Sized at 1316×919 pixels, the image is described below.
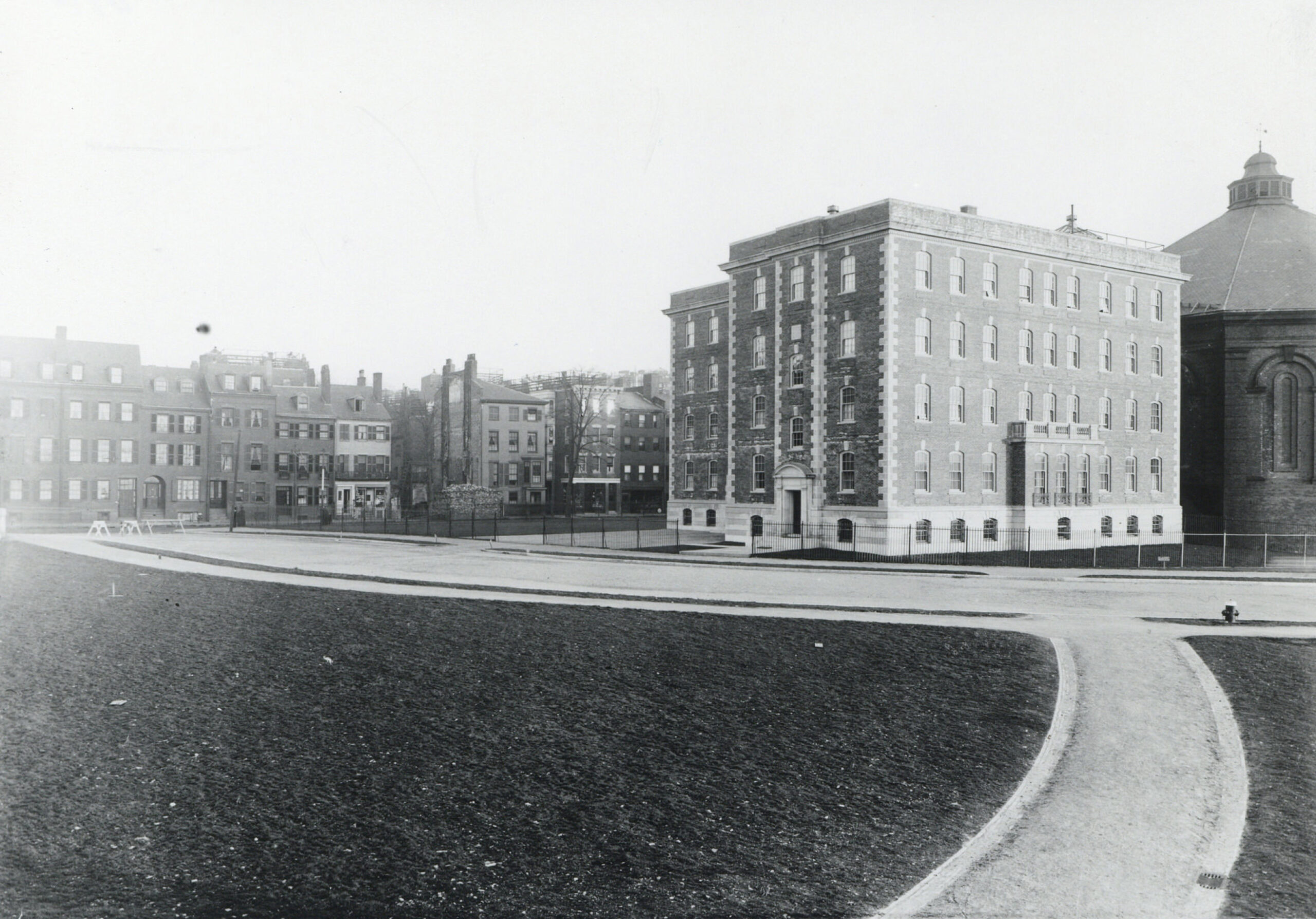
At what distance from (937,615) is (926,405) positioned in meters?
22.5

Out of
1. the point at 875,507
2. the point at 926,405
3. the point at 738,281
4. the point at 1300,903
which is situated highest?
the point at 738,281

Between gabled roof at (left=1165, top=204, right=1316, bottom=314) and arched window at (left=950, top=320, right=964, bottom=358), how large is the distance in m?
15.9

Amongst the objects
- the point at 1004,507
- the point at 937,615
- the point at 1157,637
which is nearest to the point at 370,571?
the point at 937,615

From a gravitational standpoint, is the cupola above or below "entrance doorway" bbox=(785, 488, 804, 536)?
above

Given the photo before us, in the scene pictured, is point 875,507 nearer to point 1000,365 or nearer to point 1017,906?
point 1000,365

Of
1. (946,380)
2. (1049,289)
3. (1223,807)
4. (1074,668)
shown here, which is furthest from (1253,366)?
(1223,807)

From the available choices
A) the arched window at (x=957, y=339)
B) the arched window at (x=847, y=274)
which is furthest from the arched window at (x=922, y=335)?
the arched window at (x=847, y=274)

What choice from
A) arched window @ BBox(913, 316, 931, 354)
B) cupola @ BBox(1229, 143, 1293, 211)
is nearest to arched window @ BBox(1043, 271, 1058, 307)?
arched window @ BBox(913, 316, 931, 354)

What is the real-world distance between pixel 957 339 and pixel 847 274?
5.60 meters

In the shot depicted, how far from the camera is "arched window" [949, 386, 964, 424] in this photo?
132ft

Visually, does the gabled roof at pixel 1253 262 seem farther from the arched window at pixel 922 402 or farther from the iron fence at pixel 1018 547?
the arched window at pixel 922 402

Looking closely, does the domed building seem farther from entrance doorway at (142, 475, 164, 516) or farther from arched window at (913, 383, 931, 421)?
entrance doorway at (142, 475, 164, 516)

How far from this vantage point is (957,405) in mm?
40438

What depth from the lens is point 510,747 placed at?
428 inches
